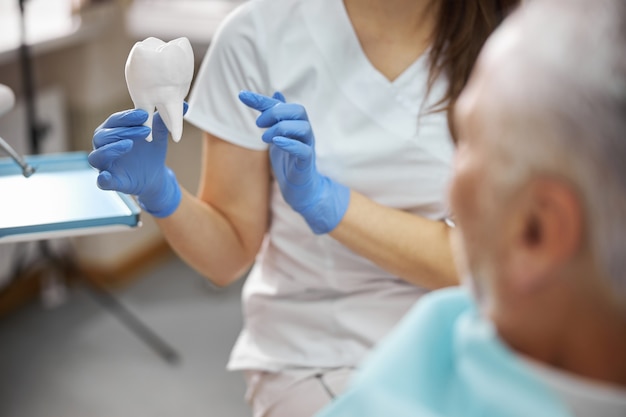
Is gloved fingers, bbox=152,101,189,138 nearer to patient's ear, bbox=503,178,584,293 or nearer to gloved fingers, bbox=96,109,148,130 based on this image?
gloved fingers, bbox=96,109,148,130

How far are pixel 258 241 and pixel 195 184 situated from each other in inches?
54.3

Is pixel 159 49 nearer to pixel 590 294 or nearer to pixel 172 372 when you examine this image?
pixel 590 294

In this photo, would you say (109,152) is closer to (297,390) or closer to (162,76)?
(162,76)

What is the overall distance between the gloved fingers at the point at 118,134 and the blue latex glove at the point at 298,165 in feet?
0.42

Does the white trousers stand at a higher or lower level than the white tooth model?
lower

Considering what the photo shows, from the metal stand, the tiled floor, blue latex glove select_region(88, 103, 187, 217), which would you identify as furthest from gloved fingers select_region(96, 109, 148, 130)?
the tiled floor

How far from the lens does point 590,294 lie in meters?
0.54

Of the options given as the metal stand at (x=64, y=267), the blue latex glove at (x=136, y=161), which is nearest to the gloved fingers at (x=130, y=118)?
the blue latex glove at (x=136, y=161)

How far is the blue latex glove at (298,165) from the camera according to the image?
3.24ft

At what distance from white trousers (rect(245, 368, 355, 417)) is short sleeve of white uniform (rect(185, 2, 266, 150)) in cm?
36

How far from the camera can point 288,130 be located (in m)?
0.98

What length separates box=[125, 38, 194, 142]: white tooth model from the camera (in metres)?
0.86

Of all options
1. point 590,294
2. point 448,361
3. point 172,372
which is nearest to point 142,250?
point 172,372

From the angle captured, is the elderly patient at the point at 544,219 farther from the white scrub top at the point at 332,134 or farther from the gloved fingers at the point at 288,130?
the white scrub top at the point at 332,134
